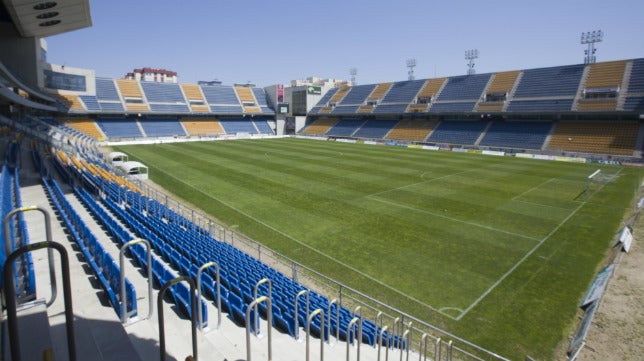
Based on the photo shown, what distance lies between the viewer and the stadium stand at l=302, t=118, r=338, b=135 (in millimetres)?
70000

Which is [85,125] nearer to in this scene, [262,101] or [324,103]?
[262,101]

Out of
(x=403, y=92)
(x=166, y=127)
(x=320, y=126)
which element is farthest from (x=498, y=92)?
(x=166, y=127)

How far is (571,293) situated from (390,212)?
8.69 m

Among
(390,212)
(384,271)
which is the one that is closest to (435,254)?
(384,271)

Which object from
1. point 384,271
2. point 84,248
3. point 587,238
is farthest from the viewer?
point 587,238

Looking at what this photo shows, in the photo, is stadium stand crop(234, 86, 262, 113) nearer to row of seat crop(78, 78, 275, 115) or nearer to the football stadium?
row of seat crop(78, 78, 275, 115)

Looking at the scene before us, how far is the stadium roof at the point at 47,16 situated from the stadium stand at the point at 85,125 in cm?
2197

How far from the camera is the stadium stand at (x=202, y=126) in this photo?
2495 inches

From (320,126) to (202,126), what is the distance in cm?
2269

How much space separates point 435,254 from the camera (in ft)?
43.3

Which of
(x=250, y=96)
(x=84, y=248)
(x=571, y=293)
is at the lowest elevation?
(x=571, y=293)

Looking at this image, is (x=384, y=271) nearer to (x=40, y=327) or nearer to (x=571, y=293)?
(x=571, y=293)

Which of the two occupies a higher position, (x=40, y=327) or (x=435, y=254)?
(x=40, y=327)

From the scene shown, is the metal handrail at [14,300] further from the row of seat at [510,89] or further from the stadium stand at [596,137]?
the row of seat at [510,89]
